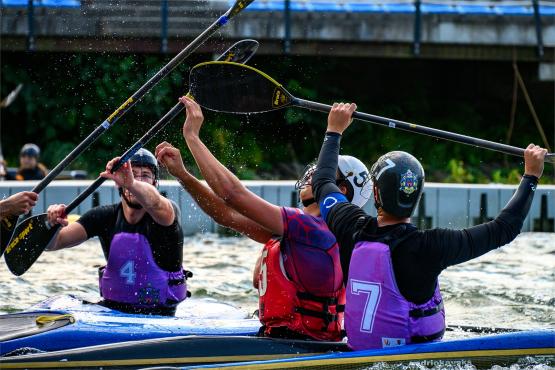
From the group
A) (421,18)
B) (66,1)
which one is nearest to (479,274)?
(421,18)

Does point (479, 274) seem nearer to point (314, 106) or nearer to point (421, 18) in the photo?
point (314, 106)

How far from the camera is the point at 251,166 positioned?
45.3ft

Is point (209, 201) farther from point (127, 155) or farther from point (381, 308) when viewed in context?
point (381, 308)

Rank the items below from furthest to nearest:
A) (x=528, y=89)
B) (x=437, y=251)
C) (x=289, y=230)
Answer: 1. (x=528, y=89)
2. (x=289, y=230)
3. (x=437, y=251)

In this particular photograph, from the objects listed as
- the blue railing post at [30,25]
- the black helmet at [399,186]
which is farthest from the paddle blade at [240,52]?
the blue railing post at [30,25]

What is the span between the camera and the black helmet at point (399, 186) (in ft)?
13.2

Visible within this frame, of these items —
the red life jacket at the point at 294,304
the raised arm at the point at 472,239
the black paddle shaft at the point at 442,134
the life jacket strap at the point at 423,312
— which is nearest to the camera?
the raised arm at the point at 472,239

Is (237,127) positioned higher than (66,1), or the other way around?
(66,1)

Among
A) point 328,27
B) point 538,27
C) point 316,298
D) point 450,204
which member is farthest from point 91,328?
point 538,27

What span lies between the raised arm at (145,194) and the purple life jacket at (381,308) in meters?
1.60

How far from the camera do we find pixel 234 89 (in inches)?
201

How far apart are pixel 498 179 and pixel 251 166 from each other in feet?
10.7

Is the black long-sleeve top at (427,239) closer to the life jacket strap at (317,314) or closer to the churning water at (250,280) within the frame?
the life jacket strap at (317,314)

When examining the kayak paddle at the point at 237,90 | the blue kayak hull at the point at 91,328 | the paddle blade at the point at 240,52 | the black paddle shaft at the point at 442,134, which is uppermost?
the paddle blade at the point at 240,52
